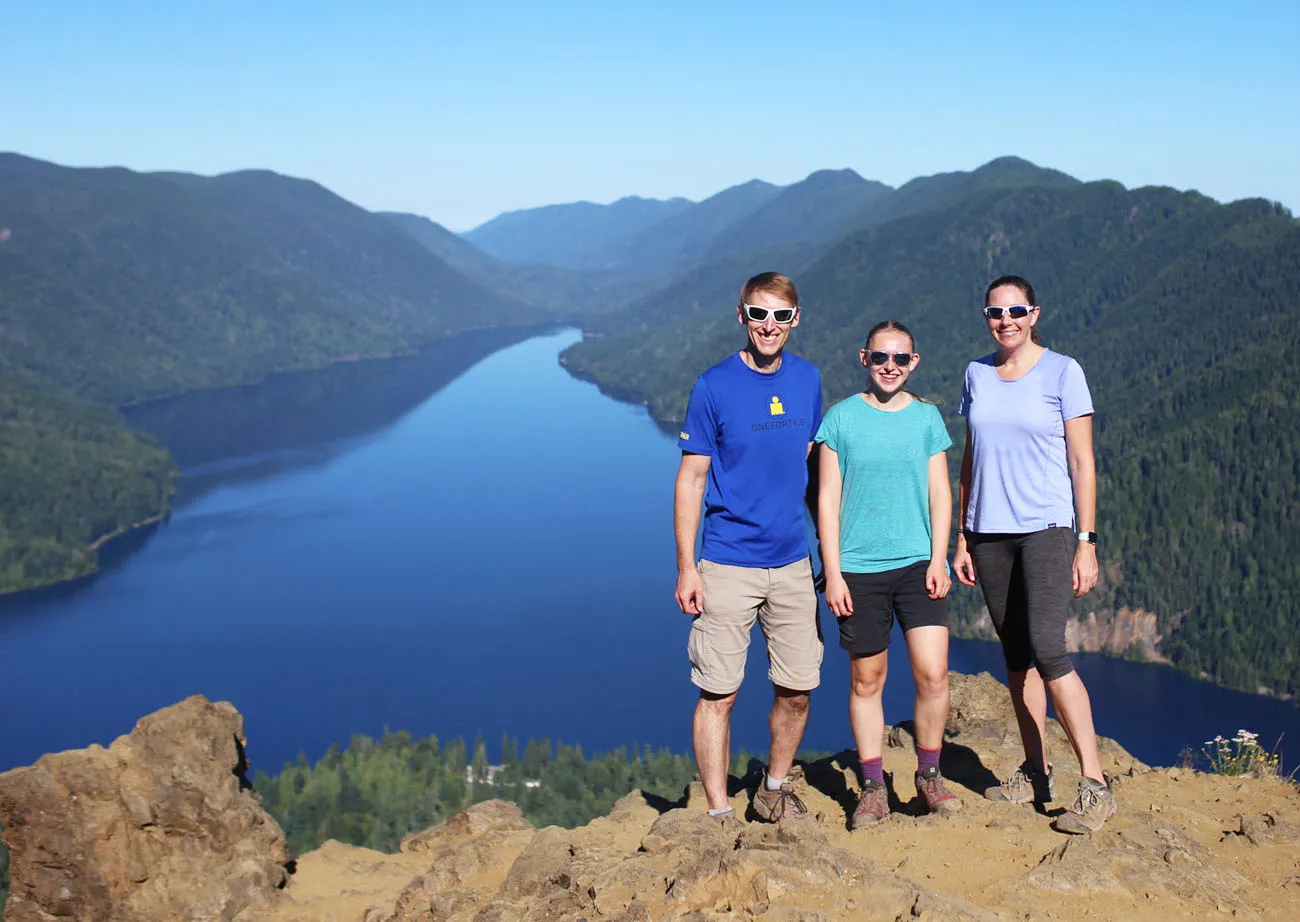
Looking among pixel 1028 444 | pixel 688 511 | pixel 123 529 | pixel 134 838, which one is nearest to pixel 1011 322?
pixel 1028 444

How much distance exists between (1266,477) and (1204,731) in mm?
57248

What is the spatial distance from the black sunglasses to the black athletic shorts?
1.60 meters

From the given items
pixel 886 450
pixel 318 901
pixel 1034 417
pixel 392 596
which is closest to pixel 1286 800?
pixel 1034 417

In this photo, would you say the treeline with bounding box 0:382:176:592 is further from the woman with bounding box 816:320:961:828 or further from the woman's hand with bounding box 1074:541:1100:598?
the woman's hand with bounding box 1074:541:1100:598

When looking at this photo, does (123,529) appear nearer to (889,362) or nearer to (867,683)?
(867,683)

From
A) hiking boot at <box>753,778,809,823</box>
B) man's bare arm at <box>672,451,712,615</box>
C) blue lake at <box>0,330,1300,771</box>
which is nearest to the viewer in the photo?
man's bare arm at <box>672,451,712,615</box>

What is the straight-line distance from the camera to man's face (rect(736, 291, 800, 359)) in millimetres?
8477

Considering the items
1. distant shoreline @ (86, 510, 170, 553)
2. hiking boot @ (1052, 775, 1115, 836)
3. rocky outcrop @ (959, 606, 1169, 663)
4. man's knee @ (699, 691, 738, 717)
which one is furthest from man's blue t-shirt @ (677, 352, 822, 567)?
distant shoreline @ (86, 510, 170, 553)

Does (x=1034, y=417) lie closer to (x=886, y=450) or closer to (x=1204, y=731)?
(x=886, y=450)

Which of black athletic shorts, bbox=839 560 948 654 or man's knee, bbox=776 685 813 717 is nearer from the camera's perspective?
black athletic shorts, bbox=839 560 948 654

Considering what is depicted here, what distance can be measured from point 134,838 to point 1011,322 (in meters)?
12.1

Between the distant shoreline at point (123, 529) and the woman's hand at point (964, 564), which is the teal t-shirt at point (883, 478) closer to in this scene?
→ the woman's hand at point (964, 564)

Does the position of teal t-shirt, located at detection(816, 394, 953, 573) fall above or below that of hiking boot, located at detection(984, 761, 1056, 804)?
above

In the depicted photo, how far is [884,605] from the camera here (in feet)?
29.6
